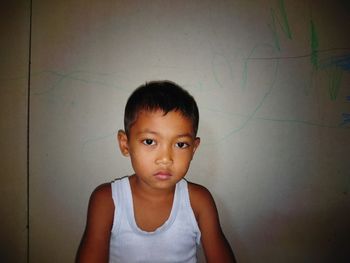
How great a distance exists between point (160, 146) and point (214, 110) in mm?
348

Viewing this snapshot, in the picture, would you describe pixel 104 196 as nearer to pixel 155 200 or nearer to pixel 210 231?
pixel 155 200

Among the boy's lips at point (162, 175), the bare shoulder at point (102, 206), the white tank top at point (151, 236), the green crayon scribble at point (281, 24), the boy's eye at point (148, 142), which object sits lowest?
the white tank top at point (151, 236)

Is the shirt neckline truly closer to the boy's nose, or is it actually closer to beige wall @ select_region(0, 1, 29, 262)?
the boy's nose

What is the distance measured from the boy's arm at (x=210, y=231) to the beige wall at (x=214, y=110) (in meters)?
0.14

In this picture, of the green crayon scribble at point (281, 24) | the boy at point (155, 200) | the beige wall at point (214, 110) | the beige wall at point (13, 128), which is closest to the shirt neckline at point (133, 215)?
the boy at point (155, 200)

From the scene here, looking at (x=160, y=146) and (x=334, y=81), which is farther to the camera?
(x=334, y=81)

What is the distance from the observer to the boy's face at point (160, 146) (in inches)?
28.2

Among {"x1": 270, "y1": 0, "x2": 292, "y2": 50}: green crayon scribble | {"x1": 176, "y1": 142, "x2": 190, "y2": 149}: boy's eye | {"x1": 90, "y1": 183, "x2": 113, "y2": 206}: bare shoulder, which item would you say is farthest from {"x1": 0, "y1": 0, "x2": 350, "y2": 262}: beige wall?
{"x1": 176, "y1": 142, "x2": 190, "y2": 149}: boy's eye

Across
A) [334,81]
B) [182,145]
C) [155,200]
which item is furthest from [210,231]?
[334,81]

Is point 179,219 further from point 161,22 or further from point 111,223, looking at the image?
point 161,22

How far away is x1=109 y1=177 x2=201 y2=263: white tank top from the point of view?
822 millimetres

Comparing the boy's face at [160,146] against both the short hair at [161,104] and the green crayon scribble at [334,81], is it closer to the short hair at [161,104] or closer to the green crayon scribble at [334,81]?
the short hair at [161,104]

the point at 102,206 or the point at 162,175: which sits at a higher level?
the point at 162,175

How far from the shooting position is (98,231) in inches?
31.9
